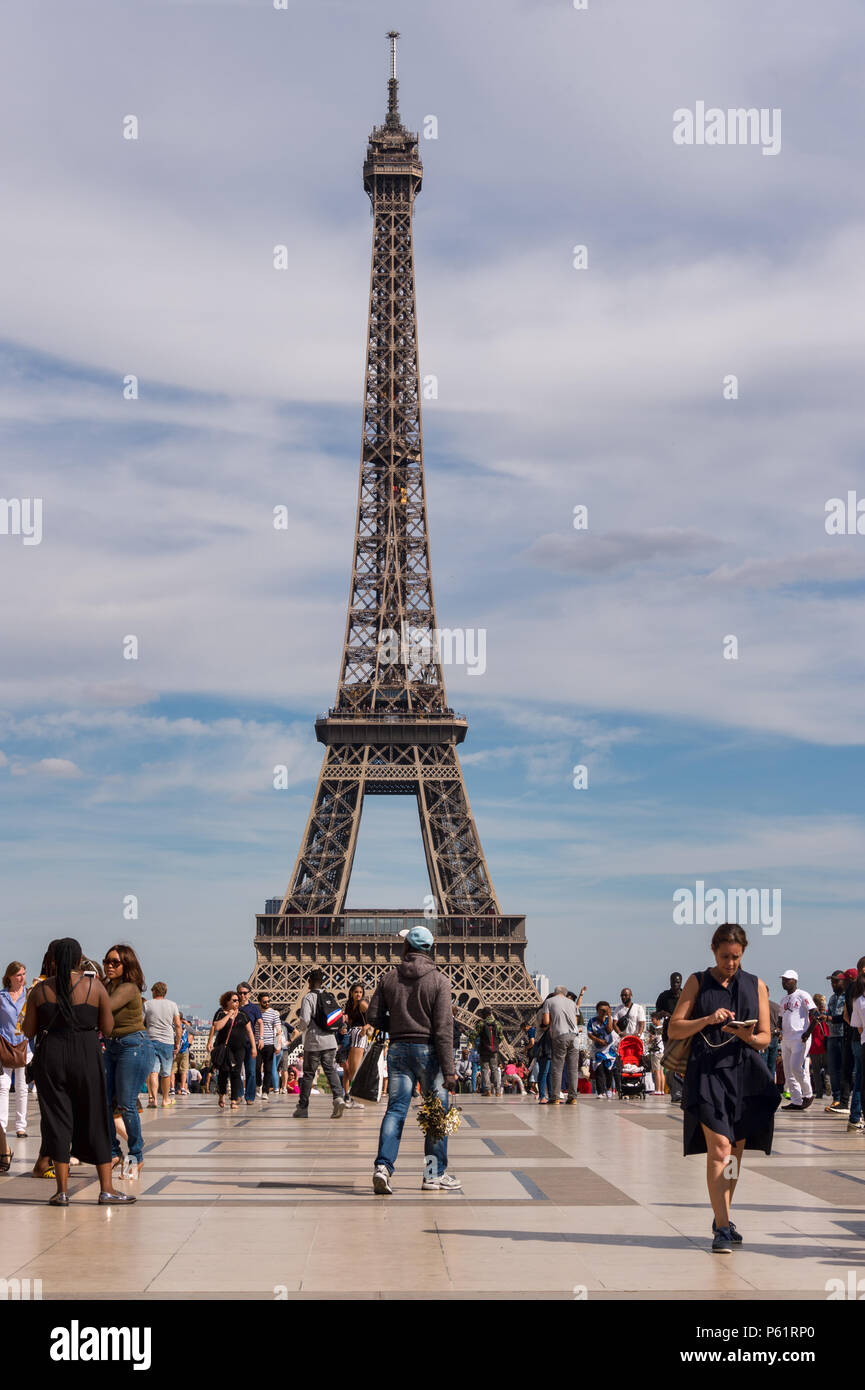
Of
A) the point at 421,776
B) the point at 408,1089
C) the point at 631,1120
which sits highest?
the point at 421,776

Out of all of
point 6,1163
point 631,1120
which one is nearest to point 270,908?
point 631,1120

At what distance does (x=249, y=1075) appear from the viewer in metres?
26.2

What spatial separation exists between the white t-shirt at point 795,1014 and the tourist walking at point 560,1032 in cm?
350

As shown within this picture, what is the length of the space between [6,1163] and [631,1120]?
963cm

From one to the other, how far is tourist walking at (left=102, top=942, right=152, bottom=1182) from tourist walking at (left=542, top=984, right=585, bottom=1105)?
37.1 ft

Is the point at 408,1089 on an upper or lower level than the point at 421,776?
lower

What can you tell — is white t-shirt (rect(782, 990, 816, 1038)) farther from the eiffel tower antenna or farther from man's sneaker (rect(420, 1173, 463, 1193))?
the eiffel tower antenna

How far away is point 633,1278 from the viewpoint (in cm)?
892

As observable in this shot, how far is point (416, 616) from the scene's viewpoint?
3049 inches

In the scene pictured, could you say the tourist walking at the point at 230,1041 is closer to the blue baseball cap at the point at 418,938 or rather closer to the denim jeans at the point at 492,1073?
the denim jeans at the point at 492,1073
